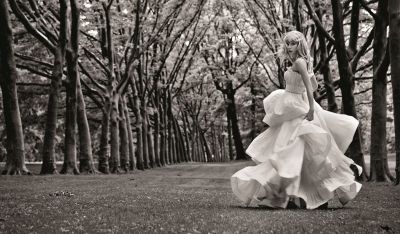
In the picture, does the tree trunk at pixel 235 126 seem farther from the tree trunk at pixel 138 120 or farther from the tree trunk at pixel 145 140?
the tree trunk at pixel 138 120

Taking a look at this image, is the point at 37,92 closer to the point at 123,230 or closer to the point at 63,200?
the point at 63,200

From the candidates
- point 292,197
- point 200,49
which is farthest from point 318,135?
point 200,49

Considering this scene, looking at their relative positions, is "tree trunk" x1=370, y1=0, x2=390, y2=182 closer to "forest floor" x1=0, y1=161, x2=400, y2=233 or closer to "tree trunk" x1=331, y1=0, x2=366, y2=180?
"tree trunk" x1=331, y1=0, x2=366, y2=180

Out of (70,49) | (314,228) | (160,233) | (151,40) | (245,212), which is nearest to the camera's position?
(160,233)

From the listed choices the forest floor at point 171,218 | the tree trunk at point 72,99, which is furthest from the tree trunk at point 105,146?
the forest floor at point 171,218

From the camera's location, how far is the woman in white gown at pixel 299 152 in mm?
7973

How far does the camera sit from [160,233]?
17.2 feet

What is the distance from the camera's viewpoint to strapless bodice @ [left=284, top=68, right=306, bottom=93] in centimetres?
840

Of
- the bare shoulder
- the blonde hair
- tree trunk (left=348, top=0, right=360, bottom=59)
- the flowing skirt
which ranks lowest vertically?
the flowing skirt

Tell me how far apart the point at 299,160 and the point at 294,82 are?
1.32 metres

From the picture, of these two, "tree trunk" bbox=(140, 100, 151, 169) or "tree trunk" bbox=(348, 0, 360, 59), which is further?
"tree trunk" bbox=(140, 100, 151, 169)

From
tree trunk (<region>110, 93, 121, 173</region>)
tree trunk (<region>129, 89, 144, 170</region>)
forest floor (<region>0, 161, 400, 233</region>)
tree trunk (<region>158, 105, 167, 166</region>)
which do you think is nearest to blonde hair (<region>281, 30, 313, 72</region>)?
forest floor (<region>0, 161, 400, 233</region>)

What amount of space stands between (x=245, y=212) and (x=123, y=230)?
2.41m

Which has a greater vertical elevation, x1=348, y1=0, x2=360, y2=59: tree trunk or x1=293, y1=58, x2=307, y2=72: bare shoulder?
x1=348, y1=0, x2=360, y2=59: tree trunk
